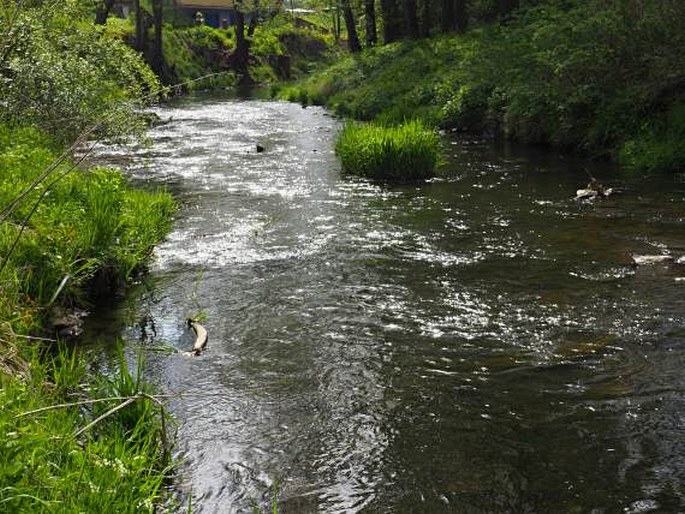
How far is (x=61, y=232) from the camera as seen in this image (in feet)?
28.5

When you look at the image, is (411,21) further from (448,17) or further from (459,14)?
(459,14)

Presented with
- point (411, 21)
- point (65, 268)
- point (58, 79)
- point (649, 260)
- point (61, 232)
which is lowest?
point (649, 260)

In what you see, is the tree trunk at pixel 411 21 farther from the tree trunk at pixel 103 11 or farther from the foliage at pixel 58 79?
the foliage at pixel 58 79

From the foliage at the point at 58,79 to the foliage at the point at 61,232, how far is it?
0.75 m

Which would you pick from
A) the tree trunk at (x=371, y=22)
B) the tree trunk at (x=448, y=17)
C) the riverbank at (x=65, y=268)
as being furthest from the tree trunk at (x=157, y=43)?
the riverbank at (x=65, y=268)

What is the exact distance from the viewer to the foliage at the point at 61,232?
7.87m

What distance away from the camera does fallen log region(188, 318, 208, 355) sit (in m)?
7.83

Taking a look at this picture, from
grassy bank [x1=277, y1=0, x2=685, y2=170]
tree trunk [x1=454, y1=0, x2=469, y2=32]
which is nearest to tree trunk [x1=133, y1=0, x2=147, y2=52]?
tree trunk [x1=454, y1=0, x2=469, y2=32]

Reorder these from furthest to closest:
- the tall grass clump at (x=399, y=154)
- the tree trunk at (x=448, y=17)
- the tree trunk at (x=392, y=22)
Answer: the tree trunk at (x=392, y=22) → the tree trunk at (x=448, y=17) → the tall grass clump at (x=399, y=154)

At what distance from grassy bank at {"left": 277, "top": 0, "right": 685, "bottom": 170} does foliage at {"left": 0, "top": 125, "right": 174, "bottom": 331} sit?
10513 millimetres

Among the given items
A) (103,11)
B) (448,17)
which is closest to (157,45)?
(103,11)

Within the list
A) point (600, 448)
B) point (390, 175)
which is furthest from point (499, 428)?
point (390, 175)

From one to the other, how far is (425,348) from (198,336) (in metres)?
2.42

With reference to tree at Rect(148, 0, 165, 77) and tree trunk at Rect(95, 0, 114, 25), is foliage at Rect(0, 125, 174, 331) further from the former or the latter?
tree at Rect(148, 0, 165, 77)
